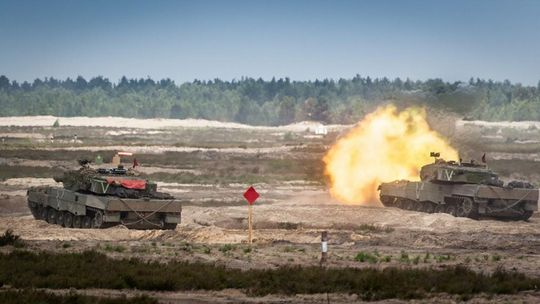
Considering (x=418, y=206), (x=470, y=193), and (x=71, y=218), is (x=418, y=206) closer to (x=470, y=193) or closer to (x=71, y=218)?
(x=470, y=193)

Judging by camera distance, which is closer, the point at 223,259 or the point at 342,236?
the point at 223,259

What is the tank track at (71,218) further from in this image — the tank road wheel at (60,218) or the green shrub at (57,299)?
the green shrub at (57,299)

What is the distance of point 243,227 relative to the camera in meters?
39.8

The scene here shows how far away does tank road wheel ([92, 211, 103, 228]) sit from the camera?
3575cm

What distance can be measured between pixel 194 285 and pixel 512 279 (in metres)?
→ 7.34

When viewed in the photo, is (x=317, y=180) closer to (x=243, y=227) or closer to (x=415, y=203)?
(x=415, y=203)

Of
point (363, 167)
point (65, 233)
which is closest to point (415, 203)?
point (363, 167)

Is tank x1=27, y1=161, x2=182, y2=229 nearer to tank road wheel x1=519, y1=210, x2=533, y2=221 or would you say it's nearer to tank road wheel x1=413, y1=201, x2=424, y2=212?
tank road wheel x1=413, y1=201, x2=424, y2=212

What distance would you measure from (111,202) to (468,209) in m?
16.2

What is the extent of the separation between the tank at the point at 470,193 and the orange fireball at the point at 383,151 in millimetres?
6314

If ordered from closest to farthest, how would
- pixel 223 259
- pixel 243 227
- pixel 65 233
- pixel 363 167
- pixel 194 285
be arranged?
pixel 194 285, pixel 223 259, pixel 65 233, pixel 243 227, pixel 363 167

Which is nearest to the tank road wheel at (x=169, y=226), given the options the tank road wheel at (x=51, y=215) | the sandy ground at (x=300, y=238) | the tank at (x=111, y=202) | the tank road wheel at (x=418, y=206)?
the tank at (x=111, y=202)

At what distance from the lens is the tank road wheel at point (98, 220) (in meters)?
35.8

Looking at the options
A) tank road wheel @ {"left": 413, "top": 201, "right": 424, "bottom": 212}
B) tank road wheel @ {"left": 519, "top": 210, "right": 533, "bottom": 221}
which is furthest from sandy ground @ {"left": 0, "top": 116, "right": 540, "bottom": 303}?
tank road wheel @ {"left": 413, "top": 201, "right": 424, "bottom": 212}
